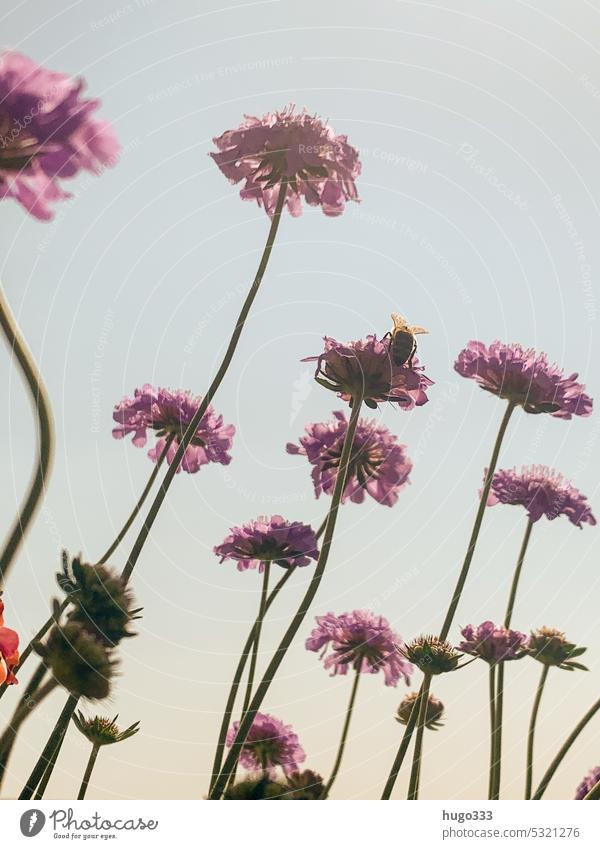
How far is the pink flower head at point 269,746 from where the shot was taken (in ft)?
2.47

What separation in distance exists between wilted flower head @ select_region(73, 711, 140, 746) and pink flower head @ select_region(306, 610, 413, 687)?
0.20m

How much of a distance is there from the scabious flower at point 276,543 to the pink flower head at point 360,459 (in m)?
0.07

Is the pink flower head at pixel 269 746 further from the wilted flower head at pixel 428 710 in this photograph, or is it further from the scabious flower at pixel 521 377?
the scabious flower at pixel 521 377

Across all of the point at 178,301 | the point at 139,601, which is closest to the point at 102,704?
the point at 139,601

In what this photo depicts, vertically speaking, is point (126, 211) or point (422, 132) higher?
point (422, 132)

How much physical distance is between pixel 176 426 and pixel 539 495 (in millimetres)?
393

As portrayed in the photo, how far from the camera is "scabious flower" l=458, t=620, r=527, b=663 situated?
81 centimetres

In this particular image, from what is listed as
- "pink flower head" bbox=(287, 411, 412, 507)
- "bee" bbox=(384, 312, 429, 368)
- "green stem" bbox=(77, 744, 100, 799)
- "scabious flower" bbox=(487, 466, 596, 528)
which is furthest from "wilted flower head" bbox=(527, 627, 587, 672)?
"green stem" bbox=(77, 744, 100, 799)

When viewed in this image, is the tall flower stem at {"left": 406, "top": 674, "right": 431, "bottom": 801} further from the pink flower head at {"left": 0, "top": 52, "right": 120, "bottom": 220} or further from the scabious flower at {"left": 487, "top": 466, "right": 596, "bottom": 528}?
the pink flower head at {"left": 0, "top": 52, "right": 120, "bottom": 220}

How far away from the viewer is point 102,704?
733 mm

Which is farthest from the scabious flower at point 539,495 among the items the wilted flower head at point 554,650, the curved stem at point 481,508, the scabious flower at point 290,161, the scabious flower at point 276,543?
the scabious flower at point 290,161

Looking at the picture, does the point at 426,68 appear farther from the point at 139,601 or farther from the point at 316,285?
the point at 139,601
